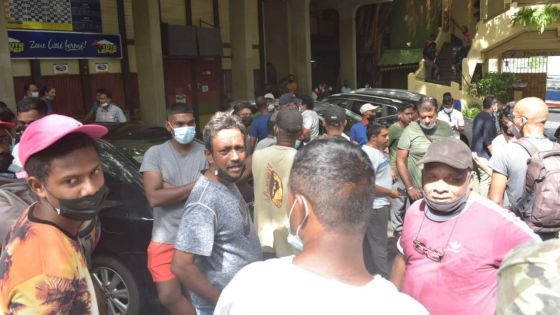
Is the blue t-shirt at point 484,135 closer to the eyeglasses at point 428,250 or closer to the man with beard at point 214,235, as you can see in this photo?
the eyeglasses at point 428,250

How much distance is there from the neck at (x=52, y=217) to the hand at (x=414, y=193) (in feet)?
12.3

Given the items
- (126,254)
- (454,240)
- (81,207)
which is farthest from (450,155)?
(126,254)

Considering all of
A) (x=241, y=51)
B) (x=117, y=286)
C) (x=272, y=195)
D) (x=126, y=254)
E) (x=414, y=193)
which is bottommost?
(x=117, y=286)

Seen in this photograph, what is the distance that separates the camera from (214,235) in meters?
2.50

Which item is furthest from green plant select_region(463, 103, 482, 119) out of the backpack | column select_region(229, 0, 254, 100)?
the backpack

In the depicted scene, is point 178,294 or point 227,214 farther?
point 178,294

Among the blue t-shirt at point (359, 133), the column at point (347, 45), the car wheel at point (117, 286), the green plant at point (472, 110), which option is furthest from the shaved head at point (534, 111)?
the column at point (347, 45)

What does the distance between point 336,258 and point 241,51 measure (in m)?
14.3

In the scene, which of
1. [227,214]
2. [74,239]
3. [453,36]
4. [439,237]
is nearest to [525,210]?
[439,237]

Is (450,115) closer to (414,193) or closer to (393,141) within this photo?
(393,141)

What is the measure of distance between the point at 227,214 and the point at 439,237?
1061 mm

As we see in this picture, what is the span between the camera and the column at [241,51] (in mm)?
14961

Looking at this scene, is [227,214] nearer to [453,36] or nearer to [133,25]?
[133,25]

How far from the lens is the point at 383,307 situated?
1.35 m
